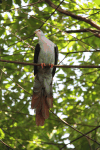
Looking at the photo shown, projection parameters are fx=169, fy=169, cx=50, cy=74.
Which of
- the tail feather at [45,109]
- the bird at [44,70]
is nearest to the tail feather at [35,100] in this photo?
the bird at [44,70]

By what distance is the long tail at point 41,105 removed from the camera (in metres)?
3.28

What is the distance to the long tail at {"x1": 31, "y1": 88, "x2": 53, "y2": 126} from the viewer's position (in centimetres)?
328

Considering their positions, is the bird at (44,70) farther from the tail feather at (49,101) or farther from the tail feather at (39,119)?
the tail feather at (39,119)

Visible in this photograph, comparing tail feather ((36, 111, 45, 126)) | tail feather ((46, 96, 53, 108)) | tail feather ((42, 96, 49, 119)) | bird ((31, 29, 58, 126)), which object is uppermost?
bird ((31, 29, 58, 126))

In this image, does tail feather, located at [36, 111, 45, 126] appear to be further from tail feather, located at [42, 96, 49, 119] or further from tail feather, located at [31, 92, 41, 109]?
tail feather, located at [31, 92, 41, 109]

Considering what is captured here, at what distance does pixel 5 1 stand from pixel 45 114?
2.70 meters

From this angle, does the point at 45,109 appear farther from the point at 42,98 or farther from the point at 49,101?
the point at 42,98

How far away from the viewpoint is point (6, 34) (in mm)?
4648

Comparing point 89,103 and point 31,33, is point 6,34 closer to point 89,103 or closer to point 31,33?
point 31,33

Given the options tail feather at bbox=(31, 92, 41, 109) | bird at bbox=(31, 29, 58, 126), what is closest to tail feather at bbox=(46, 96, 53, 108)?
bird at bbox=(31, 29, 58, 126)

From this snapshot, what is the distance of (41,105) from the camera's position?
352 centimetres

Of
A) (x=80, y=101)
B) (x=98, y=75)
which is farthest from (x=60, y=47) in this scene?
(x=80, y=101)

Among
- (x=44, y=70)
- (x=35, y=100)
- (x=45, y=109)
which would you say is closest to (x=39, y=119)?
(x=45, y=109)

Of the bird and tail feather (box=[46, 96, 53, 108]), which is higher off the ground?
the bird
